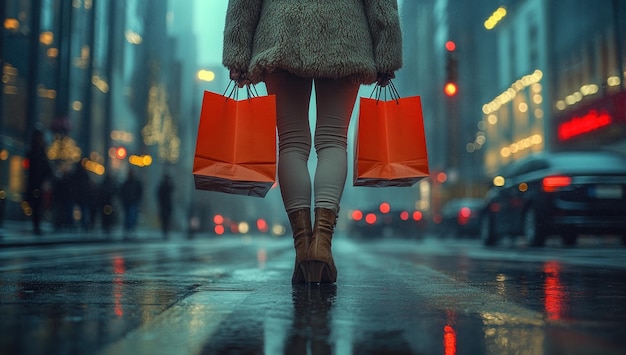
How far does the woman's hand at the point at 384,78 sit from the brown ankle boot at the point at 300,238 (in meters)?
0.72

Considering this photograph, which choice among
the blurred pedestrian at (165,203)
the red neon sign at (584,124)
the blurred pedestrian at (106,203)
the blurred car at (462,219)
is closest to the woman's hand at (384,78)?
the blurred pedestrian at (106,203)

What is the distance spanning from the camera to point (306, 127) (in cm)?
352

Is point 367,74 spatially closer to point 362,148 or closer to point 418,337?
point 362,148

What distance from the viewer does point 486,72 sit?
48.7m

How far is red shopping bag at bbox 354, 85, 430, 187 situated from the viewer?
343 centimetres

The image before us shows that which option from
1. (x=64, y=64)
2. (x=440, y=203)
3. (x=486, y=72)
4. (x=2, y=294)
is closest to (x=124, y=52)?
(x=64, y=64)

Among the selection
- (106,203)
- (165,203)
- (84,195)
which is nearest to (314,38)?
(84,195)

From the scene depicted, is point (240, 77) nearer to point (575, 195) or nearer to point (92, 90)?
point (575, 195)

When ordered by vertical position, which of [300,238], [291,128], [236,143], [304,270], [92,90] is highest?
[92,90]

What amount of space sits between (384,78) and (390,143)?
1.05 ft

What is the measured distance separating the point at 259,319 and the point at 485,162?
48314mm

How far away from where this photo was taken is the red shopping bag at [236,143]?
126 inches

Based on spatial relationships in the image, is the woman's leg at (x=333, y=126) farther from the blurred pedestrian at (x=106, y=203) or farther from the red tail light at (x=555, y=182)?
the blurred pedestrian at (x=106, y=203)

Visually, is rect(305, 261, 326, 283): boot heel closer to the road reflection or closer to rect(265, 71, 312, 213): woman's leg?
the road reflection
